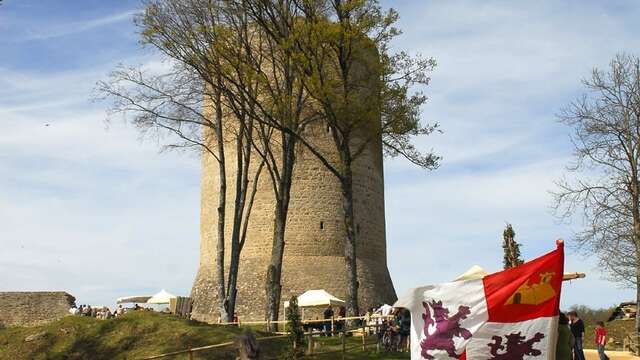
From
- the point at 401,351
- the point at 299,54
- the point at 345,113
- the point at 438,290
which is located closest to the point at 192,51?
the point at 299,54

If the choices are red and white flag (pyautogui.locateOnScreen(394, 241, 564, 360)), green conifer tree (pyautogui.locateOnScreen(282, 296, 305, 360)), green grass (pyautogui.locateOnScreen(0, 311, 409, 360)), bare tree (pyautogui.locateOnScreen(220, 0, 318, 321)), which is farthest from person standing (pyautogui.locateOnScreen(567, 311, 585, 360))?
bare tree (pyautogui.locateOnScreen(220, 0, 318, 321))

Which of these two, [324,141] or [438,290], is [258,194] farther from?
[438,290]

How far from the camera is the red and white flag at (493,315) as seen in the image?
35.3 ft

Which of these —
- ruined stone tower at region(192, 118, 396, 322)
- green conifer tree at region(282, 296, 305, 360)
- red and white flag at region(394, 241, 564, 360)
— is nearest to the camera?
red and white flag at region(394, 241, 564, 360)

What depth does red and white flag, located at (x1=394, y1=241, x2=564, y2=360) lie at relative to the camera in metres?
10.8

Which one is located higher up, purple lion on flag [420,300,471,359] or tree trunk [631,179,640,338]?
tree trunk [631,179,640,338]

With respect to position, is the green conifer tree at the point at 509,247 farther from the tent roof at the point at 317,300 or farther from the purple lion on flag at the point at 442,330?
the purple lion on flag at the point at 442,330

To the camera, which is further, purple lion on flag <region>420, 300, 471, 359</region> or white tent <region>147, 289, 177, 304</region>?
white tent <region>147, 289, 177, 304</region>

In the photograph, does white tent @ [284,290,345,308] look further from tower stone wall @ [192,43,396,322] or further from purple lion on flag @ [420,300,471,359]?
purple lion on flag @ [420,300,471,359]

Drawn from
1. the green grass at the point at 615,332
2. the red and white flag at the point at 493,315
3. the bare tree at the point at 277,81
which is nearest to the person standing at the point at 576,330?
the red and white flag at the point at 493,315

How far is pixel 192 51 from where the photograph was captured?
24.5 m

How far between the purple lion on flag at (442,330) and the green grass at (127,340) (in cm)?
786

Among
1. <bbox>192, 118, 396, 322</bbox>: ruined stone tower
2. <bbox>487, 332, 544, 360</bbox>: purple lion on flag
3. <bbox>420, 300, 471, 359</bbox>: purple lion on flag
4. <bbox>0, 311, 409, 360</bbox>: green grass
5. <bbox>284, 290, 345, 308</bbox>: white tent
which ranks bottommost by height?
<bbox>487, 332, 544, 360</bbox>: purple lion on flag

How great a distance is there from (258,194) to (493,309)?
25314 mm
